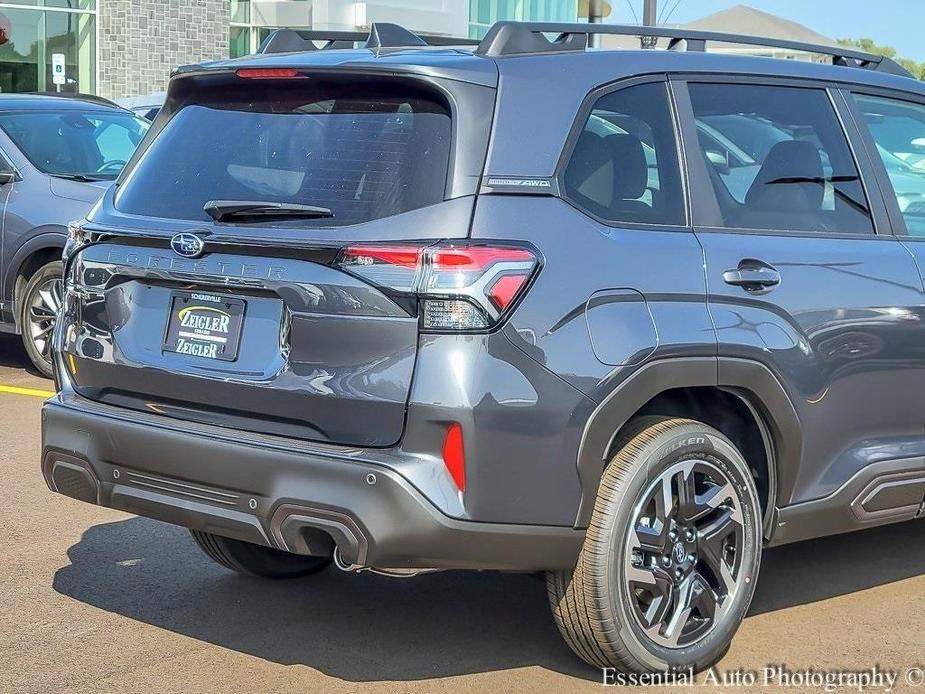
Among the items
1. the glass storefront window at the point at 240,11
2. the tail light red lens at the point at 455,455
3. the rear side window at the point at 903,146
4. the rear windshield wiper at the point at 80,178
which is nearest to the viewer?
the tail light red lens at the point at 455,455

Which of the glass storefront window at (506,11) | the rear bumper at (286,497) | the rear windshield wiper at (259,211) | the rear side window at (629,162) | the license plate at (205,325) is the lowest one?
the rear bumper at (286,497)

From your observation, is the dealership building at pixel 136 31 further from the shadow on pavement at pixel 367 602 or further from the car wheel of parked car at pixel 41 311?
the shadow on pavement at pixel 367 602

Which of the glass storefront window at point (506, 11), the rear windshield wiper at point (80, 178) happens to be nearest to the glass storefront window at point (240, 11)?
the glass storefront window at point (506, 11)

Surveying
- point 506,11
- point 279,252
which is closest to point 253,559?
point 279,252

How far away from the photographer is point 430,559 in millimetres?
3730

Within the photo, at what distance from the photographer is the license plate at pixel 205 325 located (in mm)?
3939

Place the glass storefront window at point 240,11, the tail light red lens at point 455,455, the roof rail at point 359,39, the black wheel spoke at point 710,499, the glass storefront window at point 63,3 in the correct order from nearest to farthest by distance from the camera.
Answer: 1. the tail light red lens at point 455,455
2. the black wheel spoke at point 710,499
3. the roof rail at point 359,39
4. the glass storefront window at point 63,3
5. the glass storefront window at point 240,11

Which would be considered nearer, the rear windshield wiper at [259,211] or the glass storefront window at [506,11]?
the rear windshield wiper at [259,211]

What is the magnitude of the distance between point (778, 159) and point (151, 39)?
80.2ft

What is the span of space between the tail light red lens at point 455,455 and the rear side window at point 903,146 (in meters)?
2.11

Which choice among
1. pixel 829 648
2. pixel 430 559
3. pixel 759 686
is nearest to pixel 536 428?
pixel 430 559

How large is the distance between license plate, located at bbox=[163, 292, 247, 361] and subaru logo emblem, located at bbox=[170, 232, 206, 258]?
0.37 ft

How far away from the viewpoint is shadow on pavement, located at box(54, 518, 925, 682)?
4383 millimetres

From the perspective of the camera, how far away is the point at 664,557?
4.12 metres
